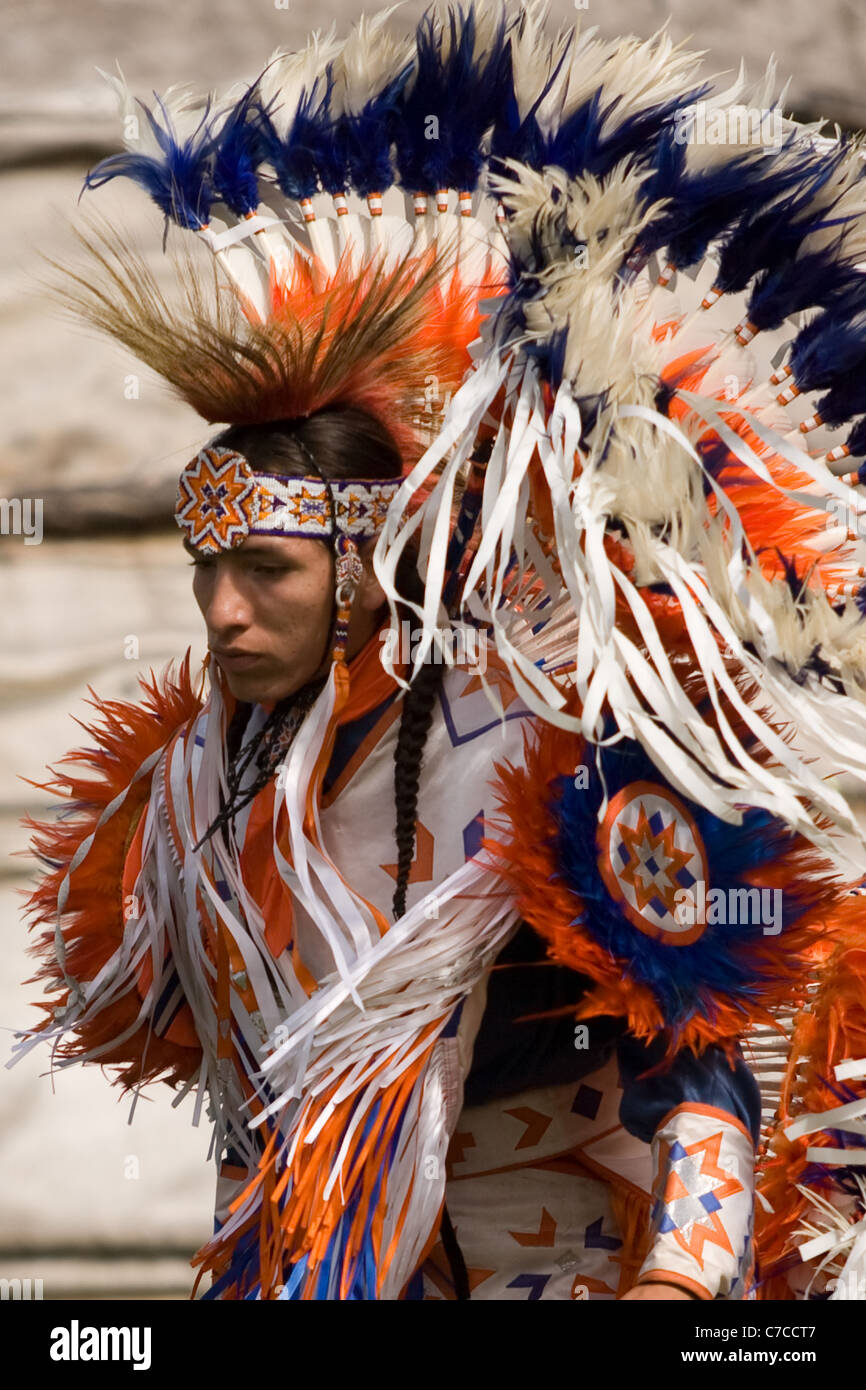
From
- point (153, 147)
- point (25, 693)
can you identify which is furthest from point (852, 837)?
point (25, 693)

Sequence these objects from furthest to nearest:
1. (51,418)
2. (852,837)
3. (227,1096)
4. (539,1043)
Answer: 1. (51,418)
2. (227,1096)
3. (539,1043)
4. (852,837)

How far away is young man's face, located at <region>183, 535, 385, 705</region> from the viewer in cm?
167

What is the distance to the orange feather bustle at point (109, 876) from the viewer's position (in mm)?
1944

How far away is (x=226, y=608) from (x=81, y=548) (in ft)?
5.93

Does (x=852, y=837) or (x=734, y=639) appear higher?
(x=734, y=639)

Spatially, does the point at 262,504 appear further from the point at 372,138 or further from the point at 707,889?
the point at 707,889

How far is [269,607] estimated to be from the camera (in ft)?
5.48

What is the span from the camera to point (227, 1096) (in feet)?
6.21

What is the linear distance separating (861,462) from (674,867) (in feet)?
1.40

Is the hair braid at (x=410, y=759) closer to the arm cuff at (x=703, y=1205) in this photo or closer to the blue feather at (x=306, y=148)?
the arm cuff at (x=703, y=1205)

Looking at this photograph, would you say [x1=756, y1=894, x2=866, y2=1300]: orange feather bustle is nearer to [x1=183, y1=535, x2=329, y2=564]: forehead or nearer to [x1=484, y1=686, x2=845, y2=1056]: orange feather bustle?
[x1=484, y1=686, x2=845, y2=1056]: orange feather bustle

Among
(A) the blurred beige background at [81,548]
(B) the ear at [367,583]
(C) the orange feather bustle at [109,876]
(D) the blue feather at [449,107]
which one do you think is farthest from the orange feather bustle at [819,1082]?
(A) the blurred beige background at [81,548]

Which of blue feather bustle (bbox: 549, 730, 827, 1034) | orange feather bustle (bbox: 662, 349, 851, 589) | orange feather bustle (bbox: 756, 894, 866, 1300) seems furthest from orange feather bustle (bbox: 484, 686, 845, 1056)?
orange feather bustle (bbox: 662, 349, 851, 589)

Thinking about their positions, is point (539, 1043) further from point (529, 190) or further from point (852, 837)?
point (529, 190)
